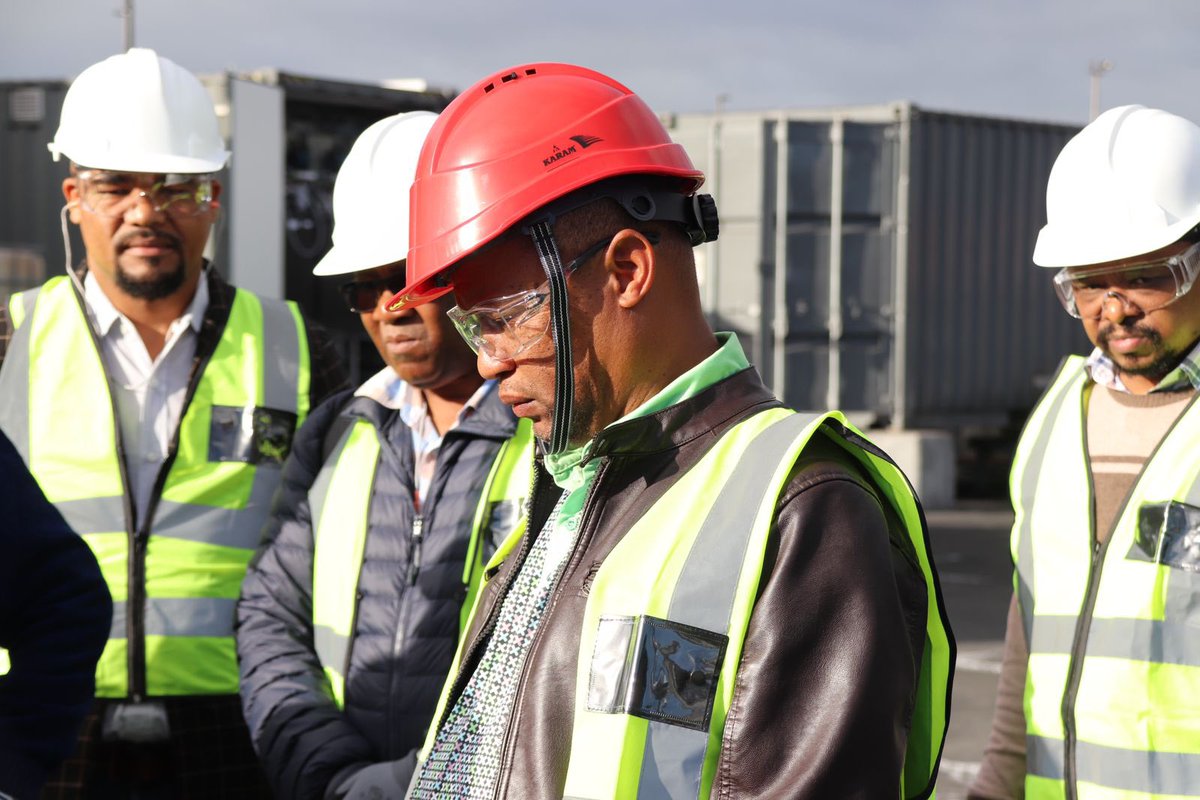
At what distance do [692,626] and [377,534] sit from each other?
4.70ft

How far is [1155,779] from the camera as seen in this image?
9.19 ft

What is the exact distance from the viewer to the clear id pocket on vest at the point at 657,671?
1627 millimetres

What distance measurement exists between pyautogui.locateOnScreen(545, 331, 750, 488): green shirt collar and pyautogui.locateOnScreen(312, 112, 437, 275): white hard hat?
131cm

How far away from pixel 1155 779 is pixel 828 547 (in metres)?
1.57

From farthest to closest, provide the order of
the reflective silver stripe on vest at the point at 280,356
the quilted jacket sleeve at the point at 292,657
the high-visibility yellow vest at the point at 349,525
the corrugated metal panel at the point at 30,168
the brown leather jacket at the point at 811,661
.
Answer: the corrugated metal panel at the point at 30,168, the reflective silver stripe on vest at the point at 280,356, the high-visibility yellow vest at the point at 349,525, the quilted jacket sleeve at the point at 292,657, the brown leather jacket at the point at 811,661

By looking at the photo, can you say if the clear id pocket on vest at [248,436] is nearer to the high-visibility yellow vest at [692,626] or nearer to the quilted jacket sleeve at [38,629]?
the quilted jacket sleeve at [38,629]

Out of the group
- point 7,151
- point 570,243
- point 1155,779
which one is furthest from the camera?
point 7,151

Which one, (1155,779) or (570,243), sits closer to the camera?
(570,243)

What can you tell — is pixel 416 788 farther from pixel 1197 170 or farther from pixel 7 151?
pixel 7 151

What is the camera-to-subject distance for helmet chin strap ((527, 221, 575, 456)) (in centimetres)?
177

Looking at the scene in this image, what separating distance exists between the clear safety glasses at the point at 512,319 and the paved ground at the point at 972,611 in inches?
161

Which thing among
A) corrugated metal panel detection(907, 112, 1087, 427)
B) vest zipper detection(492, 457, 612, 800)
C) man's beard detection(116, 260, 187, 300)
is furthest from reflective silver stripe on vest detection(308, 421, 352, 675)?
corrugated metal panel detection(907, 112, 1087, 427)

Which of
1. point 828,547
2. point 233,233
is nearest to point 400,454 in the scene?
point 828,547

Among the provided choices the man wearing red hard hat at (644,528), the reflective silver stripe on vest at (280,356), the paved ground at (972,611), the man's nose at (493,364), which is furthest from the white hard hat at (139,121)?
the paved ground at (972,611)
